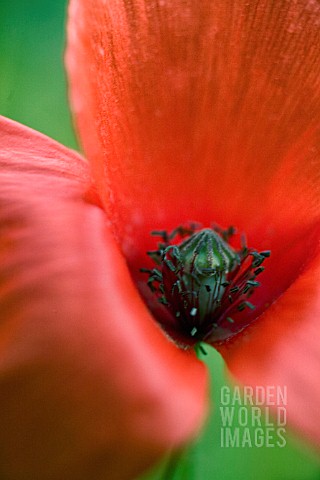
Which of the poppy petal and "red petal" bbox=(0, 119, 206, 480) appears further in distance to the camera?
the poppy petal

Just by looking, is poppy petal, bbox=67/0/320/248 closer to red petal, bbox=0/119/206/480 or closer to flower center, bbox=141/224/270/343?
flower center, bbox=141/224/270/343

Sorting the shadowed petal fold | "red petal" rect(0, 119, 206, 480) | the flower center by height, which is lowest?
"red petal" rect(0, 119, 206, 480)

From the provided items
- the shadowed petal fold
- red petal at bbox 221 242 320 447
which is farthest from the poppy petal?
red petal at bbox 221 242 320 447

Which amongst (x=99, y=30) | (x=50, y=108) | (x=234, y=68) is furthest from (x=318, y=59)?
(x=50, y=108)

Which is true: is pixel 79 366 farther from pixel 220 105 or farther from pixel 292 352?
pixel 220 105

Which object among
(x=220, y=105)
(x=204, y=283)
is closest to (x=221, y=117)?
(x=220, y=105)

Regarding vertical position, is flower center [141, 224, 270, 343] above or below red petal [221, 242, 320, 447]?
above

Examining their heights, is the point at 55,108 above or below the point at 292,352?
above
